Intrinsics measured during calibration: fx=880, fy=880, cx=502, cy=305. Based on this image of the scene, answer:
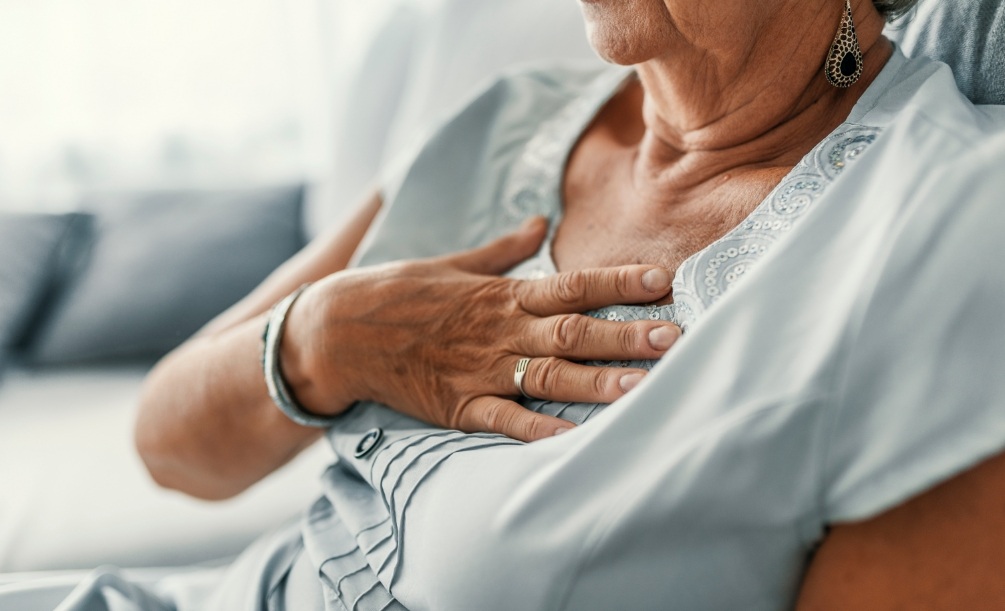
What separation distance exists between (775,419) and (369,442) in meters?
0.44

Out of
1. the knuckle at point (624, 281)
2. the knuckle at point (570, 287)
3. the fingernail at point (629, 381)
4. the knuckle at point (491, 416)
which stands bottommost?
the knuckle at point (491, 416)

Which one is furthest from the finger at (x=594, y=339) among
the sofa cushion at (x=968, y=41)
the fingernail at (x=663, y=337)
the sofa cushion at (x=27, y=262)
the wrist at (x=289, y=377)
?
the sofa cushion at (x=27, y=262)

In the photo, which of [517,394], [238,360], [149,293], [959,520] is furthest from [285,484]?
[959,520]

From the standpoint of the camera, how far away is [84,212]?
6.73 ft

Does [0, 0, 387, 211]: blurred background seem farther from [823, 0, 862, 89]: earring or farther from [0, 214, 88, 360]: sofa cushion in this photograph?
[823, 0, 862, 89]: earring

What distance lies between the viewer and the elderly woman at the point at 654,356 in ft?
1.74

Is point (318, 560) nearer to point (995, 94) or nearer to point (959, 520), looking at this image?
point (959, 520)

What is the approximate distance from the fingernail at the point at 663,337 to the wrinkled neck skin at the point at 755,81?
0.22 m

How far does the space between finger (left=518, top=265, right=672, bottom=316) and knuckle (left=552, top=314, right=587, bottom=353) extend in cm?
2

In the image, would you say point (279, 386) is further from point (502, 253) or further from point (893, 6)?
point (893, 6)

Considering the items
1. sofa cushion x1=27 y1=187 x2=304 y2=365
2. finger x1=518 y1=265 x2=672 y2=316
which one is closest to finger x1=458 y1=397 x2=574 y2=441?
finger x1=518 y1=265 x2=672 y2=316

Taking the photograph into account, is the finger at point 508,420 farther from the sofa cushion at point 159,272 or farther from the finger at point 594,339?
the sofa cushion at point 159,272

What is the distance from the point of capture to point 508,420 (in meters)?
0.76

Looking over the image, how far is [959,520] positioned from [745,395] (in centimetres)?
15
